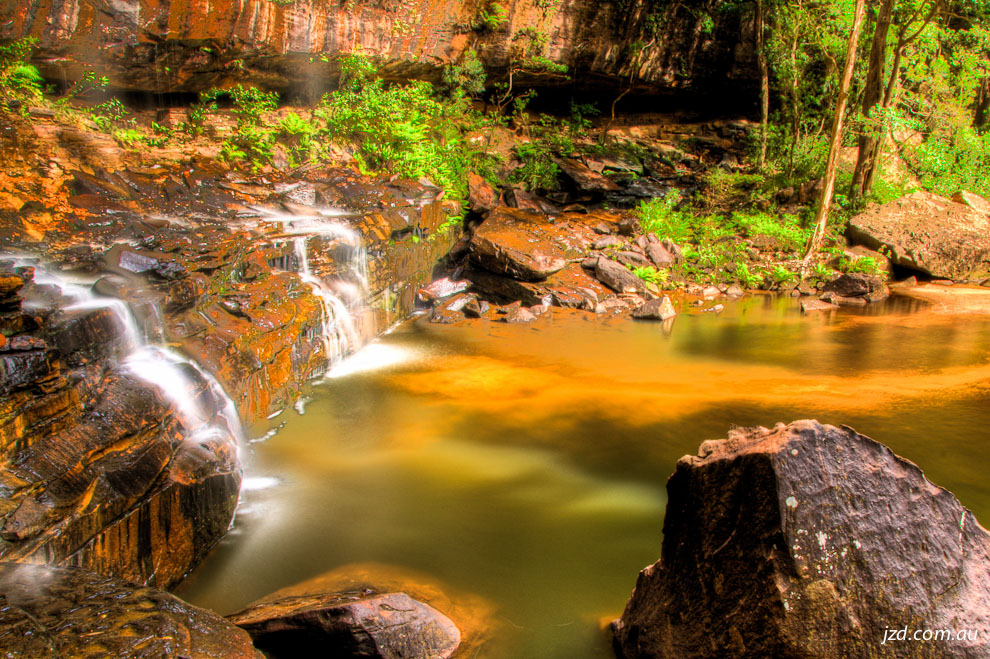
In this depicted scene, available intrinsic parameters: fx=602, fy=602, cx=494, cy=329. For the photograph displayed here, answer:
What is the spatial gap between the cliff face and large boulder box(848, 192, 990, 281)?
8.18 m

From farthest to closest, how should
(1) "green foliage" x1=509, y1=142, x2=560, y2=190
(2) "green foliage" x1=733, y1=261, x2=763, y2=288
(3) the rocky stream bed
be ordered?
(1) "green foliage" x1=509, y1=142, x2=560, y2=190
(2) "green foliage" x1=733, y1=261, x2=763, y2=288
(3) the rocky stream bed

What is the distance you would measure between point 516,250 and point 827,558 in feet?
31.9

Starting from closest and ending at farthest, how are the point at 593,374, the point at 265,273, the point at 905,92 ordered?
the point at 265,273 < the point at 593,374 < the point at 905,92

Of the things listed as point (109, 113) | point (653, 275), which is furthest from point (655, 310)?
point (109, 113)

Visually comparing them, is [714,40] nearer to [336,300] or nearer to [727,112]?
[727,112]

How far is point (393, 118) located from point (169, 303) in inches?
349

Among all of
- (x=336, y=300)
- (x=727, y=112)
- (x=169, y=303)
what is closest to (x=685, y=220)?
(x=727, y=112)

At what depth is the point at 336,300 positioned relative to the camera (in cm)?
835

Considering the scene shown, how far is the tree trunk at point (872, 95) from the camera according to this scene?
13.2m

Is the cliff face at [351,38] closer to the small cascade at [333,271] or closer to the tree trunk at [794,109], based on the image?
the tree trunk at [794,109]

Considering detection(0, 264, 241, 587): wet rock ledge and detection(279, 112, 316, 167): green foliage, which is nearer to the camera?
detection(0, 264, 241, 587): wet rock ledge

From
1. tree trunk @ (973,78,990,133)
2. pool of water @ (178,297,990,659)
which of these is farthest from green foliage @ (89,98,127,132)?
tree trunk @ (973,78,990,133)

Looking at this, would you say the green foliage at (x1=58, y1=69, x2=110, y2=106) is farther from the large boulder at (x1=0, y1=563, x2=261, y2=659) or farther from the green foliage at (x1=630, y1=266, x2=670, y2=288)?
the large boulder at (x1=0, y1=563, x2=261, y2=659)

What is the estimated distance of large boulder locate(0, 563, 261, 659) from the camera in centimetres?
226
